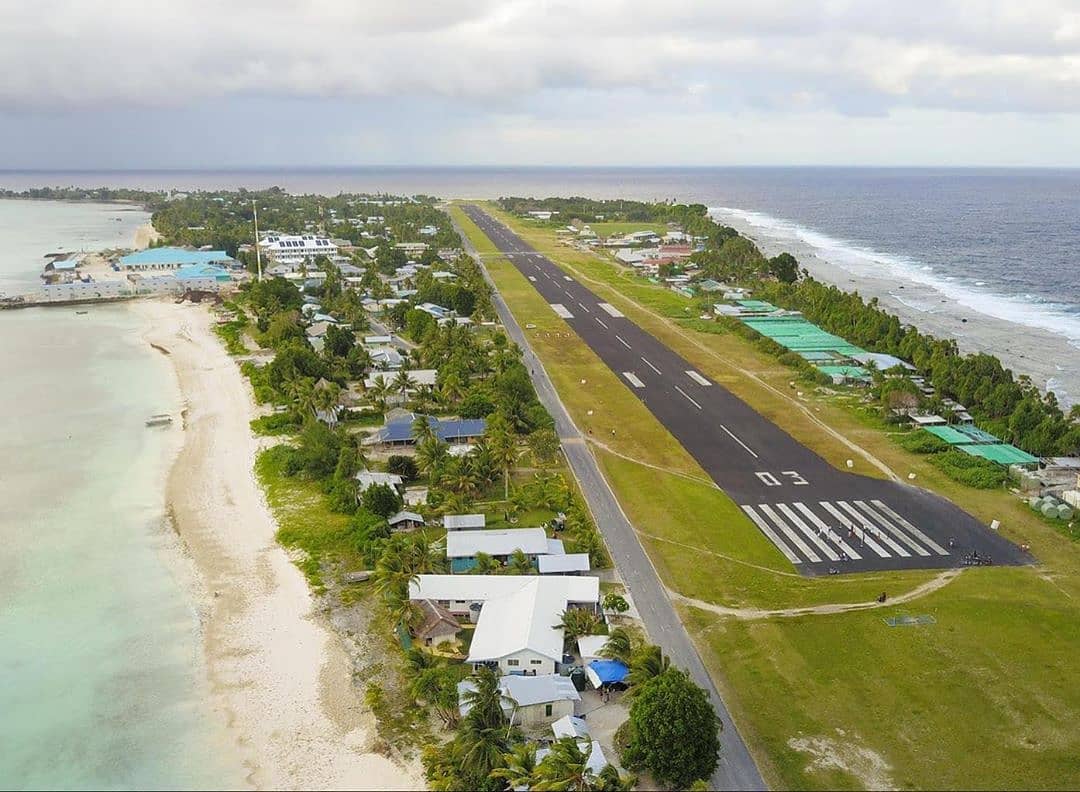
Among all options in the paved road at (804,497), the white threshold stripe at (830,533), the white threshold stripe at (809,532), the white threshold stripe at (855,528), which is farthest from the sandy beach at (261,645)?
the white threshold stripe at (855,528)

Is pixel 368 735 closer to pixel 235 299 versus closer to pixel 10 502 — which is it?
pixel 10 502

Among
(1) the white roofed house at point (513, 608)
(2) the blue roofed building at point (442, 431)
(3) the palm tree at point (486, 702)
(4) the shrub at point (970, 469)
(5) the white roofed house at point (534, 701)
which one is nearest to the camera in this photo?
(3) the palm tree at point (486, 702)

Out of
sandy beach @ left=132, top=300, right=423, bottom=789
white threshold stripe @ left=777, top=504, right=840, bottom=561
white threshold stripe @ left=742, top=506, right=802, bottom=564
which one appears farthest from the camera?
white threshold stripe @ left=777, top=504, right=840, bottom=561

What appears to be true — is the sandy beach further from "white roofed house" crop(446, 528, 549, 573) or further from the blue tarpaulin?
the blue tarpaulin

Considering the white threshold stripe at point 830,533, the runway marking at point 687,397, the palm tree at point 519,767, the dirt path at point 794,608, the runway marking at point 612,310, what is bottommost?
the dirt path at point 794,608

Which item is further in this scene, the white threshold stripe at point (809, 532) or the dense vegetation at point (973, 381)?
the dense vegetation at point (973, 381)

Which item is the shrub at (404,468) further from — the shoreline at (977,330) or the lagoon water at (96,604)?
the shoreline at (977,330)

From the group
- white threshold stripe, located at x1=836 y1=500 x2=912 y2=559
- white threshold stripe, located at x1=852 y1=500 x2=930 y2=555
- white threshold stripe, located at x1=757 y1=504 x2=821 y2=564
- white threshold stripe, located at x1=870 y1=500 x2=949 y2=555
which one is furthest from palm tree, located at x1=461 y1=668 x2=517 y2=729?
white threshold stripe, located at x1=870 y1=500 x2=949 y2=555
